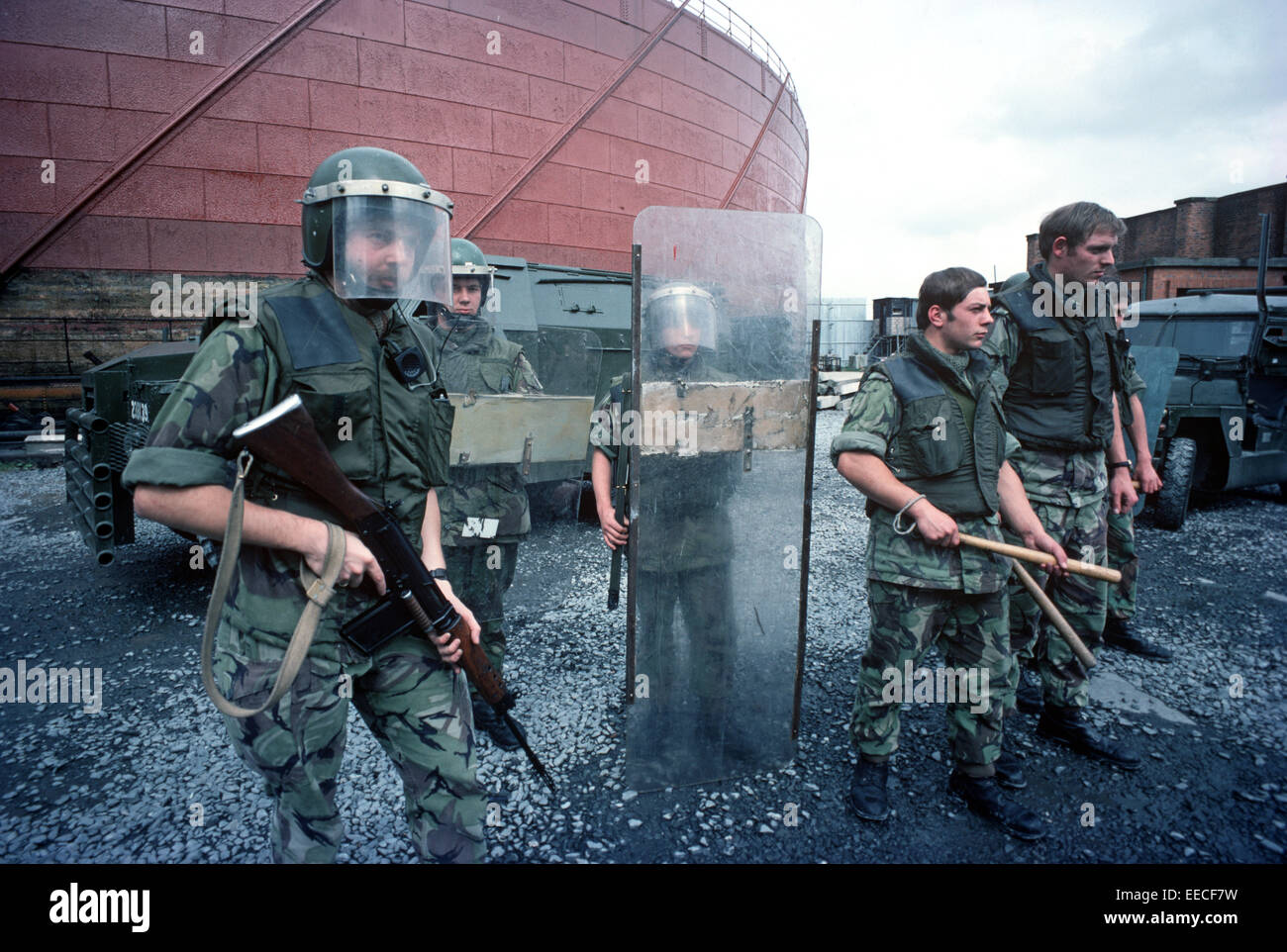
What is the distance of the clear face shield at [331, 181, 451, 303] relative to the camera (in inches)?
60.4

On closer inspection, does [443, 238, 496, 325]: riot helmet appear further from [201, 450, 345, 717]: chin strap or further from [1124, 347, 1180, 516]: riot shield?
[1124, 347, 1180, 516]: riot shield

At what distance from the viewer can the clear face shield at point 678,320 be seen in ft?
7.29

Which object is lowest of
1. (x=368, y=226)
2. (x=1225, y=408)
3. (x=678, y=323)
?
(x=1225, y=408)

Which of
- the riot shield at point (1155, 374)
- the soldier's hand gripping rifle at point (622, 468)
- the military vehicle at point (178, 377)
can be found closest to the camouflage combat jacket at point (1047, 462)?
the soldier's hand gripping rifle at point (622, 468)

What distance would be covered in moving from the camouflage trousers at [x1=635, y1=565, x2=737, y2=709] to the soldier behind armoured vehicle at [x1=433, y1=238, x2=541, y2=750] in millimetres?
653

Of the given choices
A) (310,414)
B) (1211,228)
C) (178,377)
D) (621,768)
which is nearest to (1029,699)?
(621,768)

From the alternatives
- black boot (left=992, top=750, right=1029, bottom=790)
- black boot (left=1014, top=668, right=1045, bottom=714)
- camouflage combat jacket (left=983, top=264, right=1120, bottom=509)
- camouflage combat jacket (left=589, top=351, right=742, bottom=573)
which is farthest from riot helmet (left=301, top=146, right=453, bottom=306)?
black boot (left=1014, top=668, right=1045, bottom=714)

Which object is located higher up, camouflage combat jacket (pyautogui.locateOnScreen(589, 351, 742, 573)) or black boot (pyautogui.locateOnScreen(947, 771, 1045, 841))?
camouflage combat jacket (pyautogui.locateOnScreen(589, 351, 742, 573))

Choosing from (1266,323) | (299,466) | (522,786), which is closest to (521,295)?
(522,786)

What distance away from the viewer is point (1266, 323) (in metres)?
6.29

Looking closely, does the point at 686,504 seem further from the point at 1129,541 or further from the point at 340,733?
the point at 1129,541

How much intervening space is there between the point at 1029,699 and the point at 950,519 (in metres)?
1.47

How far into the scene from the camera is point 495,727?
116 inches

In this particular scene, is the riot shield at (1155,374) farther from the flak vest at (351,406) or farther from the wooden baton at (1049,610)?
the flak vest at (351,406)
